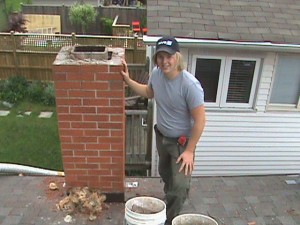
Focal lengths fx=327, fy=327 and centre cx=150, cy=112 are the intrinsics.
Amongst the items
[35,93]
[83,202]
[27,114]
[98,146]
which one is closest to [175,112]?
[98,146]

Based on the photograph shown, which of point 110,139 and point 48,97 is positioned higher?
point 110,139

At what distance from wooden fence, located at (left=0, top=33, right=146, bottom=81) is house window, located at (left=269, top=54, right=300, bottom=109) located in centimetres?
Result: 541

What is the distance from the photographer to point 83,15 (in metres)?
15.2

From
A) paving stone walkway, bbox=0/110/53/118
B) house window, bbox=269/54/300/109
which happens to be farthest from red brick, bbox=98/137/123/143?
paving stone walkway, bbox=0/110/53/118

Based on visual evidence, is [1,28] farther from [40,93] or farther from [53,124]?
[53,124]

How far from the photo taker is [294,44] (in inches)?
183

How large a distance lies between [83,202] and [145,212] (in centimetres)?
64

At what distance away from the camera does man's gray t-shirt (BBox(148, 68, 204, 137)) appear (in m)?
2.36

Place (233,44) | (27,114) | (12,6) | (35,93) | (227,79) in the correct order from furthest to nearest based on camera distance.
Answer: (12,6)
(35,93)
(27,114)
(227,79)
(233,44)

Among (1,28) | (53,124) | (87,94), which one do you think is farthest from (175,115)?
(1,28)

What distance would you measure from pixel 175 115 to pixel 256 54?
2.92 m

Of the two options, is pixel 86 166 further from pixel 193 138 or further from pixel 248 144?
pixel 248 144

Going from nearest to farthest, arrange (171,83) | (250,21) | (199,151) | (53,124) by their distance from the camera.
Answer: (171,83) < (250,21) < (199,151) < (53,124)

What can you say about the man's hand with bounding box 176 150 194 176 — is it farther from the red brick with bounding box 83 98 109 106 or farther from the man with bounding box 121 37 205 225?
the red brick with bounding box 83 98 109 106
